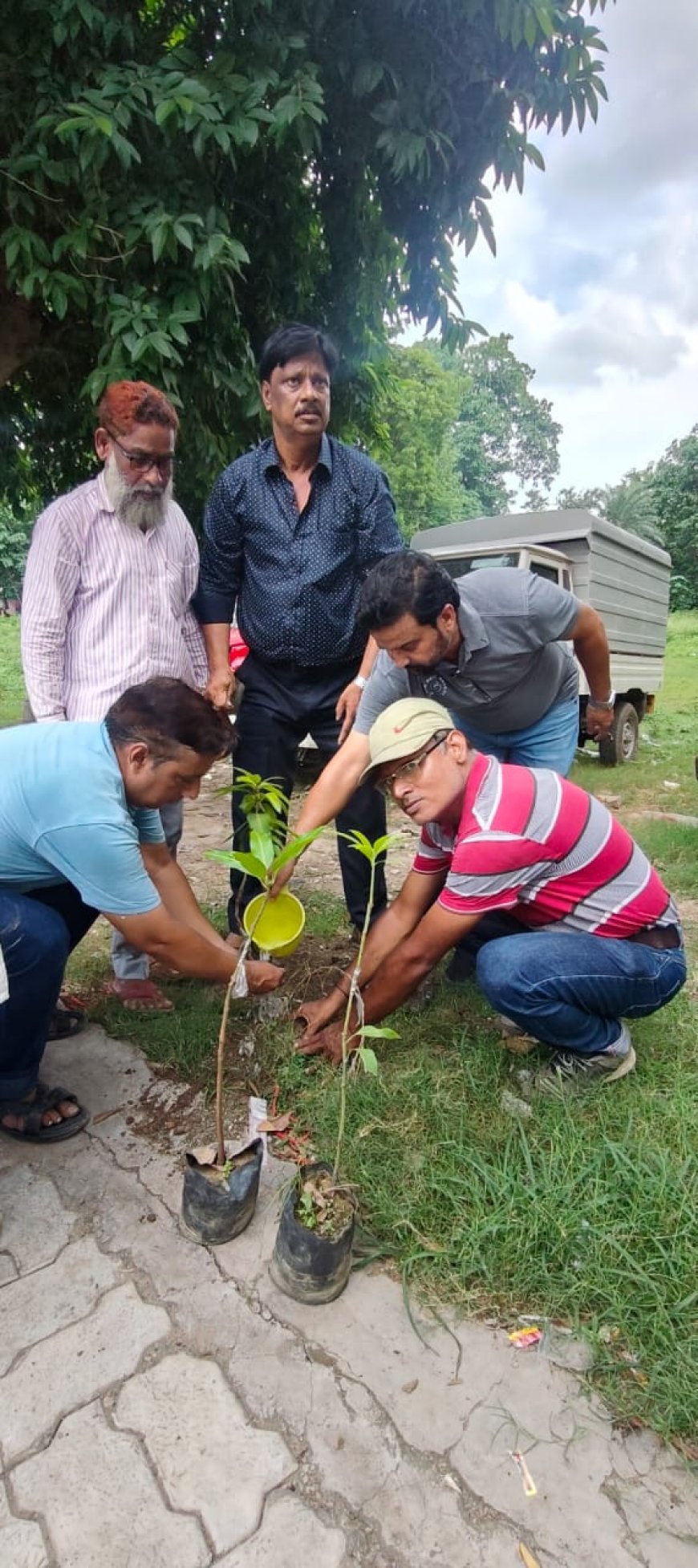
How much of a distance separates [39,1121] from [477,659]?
62.7 inches

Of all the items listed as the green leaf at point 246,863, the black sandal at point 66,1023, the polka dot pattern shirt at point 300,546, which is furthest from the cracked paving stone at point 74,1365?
the polka dot pattern shirt at point 300,546

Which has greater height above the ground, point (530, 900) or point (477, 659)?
point (477, 659)

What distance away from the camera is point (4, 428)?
13.1 ft

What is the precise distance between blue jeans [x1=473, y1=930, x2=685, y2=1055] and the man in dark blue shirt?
2.53ft

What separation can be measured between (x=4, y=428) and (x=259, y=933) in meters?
3.44

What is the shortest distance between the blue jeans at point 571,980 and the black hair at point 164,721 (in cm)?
82

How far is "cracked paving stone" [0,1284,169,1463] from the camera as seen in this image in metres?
1.23

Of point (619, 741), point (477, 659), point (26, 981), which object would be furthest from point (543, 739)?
point (619, 741)

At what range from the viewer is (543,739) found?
7.85 ft

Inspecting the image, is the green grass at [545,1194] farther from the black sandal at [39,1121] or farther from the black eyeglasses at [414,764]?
the black eyeglasses at [414,764]

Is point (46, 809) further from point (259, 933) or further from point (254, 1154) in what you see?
point (254, 1154)

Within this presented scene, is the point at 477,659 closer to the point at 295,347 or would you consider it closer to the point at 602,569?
the point at 295,347

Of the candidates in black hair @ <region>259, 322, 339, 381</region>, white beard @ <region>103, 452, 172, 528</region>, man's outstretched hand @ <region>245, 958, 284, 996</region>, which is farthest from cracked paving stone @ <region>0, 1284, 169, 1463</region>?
black hair @ <region>259, 322, 339, 381</region>

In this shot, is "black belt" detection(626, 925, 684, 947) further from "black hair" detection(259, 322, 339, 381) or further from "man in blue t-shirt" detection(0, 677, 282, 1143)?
"black hair" detection(259, 322, 339, 381)
